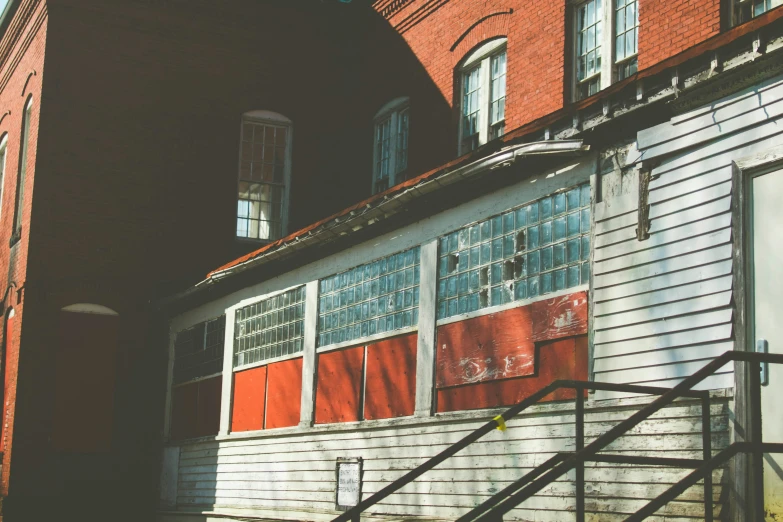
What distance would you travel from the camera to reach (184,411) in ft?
59.6

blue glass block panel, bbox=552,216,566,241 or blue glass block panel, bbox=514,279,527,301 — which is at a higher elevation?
blue glass block panel, bbox=552,216,566,241

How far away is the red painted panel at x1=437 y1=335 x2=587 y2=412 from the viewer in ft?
30.6

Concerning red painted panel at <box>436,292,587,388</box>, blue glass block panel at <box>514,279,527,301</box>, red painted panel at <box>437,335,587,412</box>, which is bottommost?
red painted panel at <box>437,335,587,412</box>

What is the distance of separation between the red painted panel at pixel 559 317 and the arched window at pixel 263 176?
11825 millimetres

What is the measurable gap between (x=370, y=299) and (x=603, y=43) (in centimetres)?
512

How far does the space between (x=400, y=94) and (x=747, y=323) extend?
13.1 metres

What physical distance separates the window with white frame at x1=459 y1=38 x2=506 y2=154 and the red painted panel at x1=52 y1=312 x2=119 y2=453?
719 cm

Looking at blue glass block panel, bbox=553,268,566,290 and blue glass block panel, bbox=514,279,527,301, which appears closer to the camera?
blue glass block panel, bbox=553,268,566,290

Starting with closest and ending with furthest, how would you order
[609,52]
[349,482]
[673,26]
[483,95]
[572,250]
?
[572,250]
[349,482]
[673,26]
[609,52]
[483,95]

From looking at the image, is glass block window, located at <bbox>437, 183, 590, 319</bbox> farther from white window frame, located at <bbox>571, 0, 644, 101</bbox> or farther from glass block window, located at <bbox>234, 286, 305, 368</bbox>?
white window frame, located at <bbox>571, 0, 644, 101</bbox>

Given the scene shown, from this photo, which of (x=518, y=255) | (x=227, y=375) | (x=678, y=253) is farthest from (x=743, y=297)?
(x=227, y=375)

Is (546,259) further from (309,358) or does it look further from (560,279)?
(309,358)

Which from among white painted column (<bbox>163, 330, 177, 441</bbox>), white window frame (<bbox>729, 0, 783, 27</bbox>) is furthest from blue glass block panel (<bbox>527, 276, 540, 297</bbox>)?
white painted column (<bbox>163, 330, 177, 441</bbox>)

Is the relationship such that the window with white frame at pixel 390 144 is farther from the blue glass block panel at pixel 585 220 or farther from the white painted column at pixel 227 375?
the blue glass block panel at pixel 585 220
